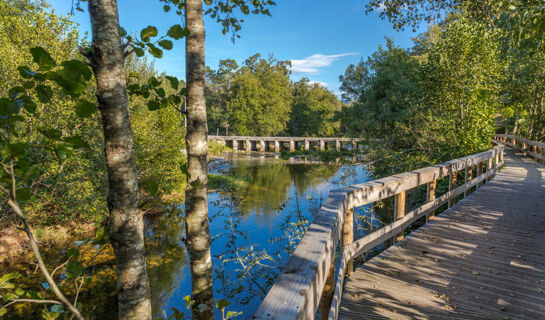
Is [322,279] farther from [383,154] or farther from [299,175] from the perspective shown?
[299,175]

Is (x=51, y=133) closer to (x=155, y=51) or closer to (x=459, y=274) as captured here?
(x=155, y=51)

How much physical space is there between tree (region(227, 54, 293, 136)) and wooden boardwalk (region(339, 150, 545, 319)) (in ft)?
172

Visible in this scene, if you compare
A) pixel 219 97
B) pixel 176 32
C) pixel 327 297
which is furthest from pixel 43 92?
pixel 219 97

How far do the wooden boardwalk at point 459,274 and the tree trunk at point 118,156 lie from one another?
2.03m

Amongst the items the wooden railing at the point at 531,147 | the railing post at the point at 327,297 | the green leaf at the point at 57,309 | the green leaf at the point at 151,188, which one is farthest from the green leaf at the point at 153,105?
the wooden railing at the point at 531,147

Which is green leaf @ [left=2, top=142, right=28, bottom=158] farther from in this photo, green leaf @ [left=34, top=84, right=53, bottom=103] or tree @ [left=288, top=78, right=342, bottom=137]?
tree @ [left=288, top=78, right=342, bottom=137]

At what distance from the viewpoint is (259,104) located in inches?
2250

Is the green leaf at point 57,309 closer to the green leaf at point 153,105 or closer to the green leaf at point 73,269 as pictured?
the green leaf at point 73,269

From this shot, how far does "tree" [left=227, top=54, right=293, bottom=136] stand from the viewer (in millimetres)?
55938

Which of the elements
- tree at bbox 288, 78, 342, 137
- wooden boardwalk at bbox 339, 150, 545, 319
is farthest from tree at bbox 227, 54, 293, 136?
wooden boardwalk at bbox 339, 150, 545, 319

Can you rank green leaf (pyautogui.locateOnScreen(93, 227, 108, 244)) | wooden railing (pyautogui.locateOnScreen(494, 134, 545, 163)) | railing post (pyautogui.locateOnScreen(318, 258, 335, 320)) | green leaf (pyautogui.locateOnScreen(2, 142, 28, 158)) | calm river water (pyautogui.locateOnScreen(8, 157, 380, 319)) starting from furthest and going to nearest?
wooden railing (pyautogui.locateOnScreen(494, 134, 545, 163))
calm river water (pyautogui.locateOnScreen(8, 157, 380, 319))
railing post (pyautogui.locateOnScreen(318, 258, 335, 320))
green leaf (pyautogui.locateOnScreen(93, 227, 108, 244))
green leaf (pyautogui.locateOnScreen(2, 142, 28, 158))

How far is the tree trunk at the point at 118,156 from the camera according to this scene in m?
1.59

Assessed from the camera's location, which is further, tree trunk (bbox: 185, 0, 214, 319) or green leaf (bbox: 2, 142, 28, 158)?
tree trunk (bbox: 185, 0, 214, 319)

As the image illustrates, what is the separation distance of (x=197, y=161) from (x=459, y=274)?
335 centimetres
